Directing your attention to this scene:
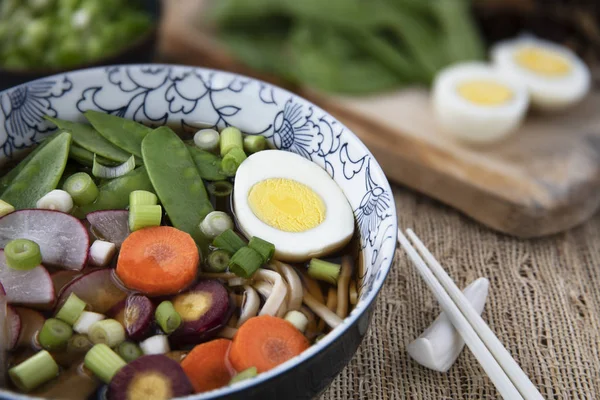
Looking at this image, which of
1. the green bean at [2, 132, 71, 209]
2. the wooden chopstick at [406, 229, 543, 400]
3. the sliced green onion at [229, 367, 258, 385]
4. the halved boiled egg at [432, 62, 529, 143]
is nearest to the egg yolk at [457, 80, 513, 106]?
the halved boiled egg at [432, 62, 529, 143]

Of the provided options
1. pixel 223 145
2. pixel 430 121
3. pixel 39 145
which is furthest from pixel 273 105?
pixel 430 121

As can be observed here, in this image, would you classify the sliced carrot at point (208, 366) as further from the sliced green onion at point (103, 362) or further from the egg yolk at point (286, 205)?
the egg yolk at point (286, 205)

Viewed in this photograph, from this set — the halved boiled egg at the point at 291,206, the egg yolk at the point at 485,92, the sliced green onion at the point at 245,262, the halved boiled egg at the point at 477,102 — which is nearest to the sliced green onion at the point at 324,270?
the halved boiled egg at the point at 291,206

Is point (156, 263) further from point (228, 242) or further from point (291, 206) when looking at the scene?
point (291, 206)

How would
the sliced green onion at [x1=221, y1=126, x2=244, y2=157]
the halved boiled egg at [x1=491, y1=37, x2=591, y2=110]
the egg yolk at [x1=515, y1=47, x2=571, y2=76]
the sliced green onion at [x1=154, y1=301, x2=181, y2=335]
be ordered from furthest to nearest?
the egg yolk at [x1=515, y1=47, x2=571, y2=76]
the halved boiled egg at [x1=491, y1=37, x2=591, y2=110]
the sliced green onion at [x1=221, y1=126, x2=244, y2=157]
the sliced green onion at [x1=154, y1=301, x2=181, y2=335]

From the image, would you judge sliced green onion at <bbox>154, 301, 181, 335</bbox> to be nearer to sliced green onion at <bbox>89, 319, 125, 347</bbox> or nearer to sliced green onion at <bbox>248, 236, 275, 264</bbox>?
sliced green onion at <bbox>89, 319, 125, 347</bbox>

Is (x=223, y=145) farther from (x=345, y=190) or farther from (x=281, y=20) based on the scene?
(x=281, y=20)
